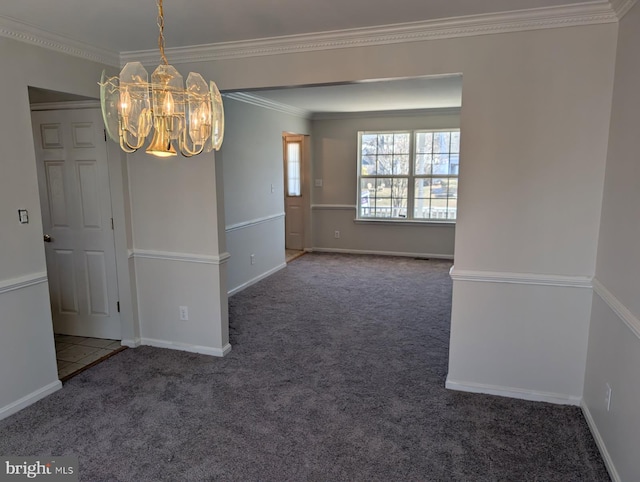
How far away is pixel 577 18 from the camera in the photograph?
2.45m

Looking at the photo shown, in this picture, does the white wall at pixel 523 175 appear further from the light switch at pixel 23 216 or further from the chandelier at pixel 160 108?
the light switch at pixel 23 216

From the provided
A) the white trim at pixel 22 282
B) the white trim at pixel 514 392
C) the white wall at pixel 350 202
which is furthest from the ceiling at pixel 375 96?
the white trim at pixel 514 392

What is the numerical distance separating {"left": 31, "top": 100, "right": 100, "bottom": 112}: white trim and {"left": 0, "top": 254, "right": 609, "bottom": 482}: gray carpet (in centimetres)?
200

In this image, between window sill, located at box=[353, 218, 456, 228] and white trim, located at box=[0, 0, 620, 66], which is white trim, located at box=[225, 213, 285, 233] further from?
white trim, located at box=[0, 0, 620, 66]

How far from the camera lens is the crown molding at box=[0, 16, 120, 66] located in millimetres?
2582

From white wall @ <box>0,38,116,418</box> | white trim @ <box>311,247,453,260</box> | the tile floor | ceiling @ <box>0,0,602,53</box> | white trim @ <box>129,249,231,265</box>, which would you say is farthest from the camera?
white trim @ <box>311,247,453,260</box>

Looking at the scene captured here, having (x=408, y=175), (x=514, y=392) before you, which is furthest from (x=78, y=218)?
(x=408, y=175)

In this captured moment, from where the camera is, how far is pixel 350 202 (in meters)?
7.62

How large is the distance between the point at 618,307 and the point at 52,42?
144 inches

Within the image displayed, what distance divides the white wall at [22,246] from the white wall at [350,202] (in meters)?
4.94

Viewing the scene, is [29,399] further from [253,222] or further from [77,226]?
[253,222]

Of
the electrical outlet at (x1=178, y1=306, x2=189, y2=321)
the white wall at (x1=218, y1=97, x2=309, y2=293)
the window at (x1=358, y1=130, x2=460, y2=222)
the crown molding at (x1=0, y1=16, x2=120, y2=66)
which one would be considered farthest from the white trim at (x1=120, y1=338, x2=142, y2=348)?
the window at (x1=358, y1=130, x2=460, y2=222)

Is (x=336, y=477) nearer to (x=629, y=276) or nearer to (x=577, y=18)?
(x=629, y=276)

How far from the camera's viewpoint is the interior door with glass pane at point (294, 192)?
7.66 metres
